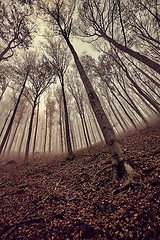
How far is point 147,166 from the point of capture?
385 cm

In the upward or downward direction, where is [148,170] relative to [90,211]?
upward

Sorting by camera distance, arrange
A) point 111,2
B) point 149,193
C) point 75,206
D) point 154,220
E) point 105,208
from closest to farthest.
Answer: point 154,220 → point 149,193 → point 105,208 → point 75,206 → point 111,2

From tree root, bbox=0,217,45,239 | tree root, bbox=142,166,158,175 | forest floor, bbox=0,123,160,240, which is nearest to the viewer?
forest floor, bbox=0,123,160,240

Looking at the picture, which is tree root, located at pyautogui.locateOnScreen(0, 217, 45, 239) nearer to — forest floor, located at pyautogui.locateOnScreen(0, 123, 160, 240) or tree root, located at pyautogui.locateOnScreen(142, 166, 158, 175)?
forest floor, located at pyautogui.locateOnScreen(0, 123, 160, 240)

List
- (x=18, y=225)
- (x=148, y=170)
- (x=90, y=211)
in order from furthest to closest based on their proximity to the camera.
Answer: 1. (x=148, y=170)
2. (x=18, y=225)
3. (x=90, y=211)

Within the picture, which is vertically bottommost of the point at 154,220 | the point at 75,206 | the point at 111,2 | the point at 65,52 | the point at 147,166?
the point at 154,220

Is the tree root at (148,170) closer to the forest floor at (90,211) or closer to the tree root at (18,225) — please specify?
the forest floor at (90,211)

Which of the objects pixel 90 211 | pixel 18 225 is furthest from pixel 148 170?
pixel 18 225

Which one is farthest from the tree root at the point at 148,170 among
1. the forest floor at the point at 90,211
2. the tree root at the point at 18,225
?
the tree root at the point at 18,225

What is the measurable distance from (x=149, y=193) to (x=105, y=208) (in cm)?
113

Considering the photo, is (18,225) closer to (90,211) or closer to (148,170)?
(90,211)

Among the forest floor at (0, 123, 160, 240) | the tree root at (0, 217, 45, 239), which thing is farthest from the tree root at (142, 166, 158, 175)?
the tree root at (0, 217, 45, 239)

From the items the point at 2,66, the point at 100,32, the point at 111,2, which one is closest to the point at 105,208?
the point at 100,32

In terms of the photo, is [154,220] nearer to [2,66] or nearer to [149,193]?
[149,193]
